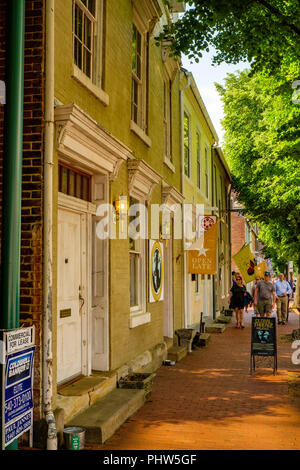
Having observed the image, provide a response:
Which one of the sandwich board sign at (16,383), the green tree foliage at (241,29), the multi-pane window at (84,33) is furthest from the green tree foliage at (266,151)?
the sandwich board sign at (16,383)

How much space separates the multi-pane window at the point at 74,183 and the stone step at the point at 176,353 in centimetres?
494

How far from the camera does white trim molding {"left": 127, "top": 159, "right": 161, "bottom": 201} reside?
8836mm

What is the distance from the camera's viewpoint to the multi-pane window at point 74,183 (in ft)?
22.0

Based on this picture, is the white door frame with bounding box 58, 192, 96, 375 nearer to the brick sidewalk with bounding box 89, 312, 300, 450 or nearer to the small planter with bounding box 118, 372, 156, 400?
the small planter with bounding box 118, 372, 156, 400

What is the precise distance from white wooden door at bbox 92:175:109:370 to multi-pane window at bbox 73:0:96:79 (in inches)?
62.4

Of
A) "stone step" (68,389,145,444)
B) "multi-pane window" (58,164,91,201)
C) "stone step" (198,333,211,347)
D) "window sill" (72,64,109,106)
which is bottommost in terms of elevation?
"stone step" (198,333,211,347)

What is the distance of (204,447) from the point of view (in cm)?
565

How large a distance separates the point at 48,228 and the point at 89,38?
3.32 m

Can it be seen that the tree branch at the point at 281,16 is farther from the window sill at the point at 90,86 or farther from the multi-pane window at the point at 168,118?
the multi-pane window at the point at 168,118

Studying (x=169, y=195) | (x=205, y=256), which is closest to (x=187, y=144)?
(x=205, y=256)

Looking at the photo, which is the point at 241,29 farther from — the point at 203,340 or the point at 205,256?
the point at 203,340

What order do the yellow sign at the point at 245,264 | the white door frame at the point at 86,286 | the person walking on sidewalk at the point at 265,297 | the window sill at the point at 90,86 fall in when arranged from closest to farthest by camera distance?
the window sill at the point at 90,86
the white door frame at the point at 86,286
the person walking on sidewalk at the point at 265,297
the yellow sign at the point at 245,264

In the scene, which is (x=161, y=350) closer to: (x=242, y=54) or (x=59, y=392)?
(x=59, y=392)

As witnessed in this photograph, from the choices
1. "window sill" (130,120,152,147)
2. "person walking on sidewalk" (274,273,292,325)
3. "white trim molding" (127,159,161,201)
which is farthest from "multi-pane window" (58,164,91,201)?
"person walking on sidewalk" (274,273,292,325)
